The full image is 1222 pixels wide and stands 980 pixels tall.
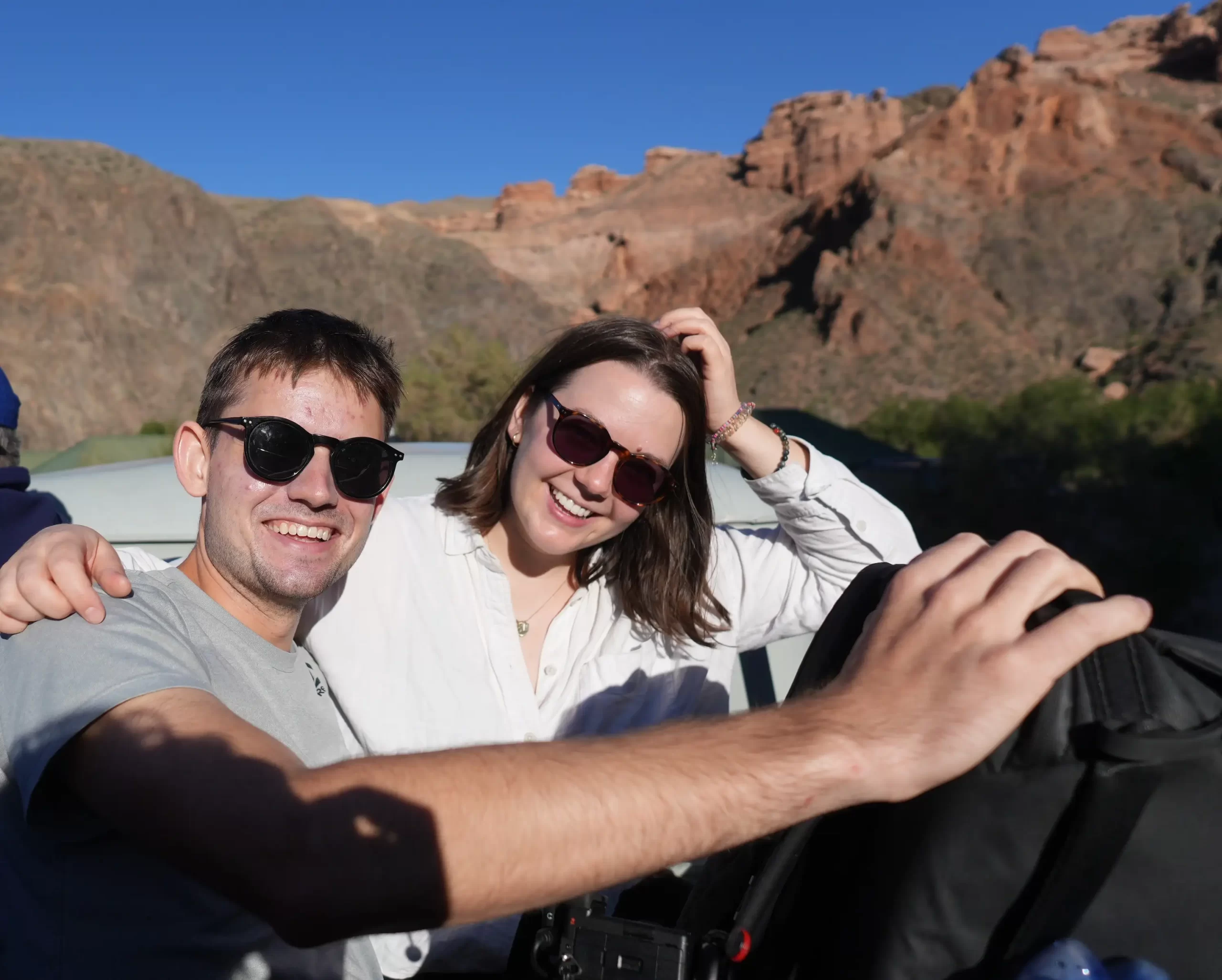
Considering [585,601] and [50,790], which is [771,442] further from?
[50,790]

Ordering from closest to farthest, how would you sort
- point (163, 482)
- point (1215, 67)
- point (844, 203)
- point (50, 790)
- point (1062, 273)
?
1. point (50, 790)
2. point (163, 482)
3. point (1062, 273)
4. point (844, 203)
5. point (1215, 67)

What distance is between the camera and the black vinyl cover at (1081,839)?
0.84m

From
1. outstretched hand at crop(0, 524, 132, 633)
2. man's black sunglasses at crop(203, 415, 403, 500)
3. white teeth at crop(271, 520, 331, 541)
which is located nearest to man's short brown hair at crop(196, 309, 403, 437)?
man's black sunglasses at crop(203, 415, 403, 500)

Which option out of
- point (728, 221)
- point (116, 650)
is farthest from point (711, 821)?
point (728, 221)

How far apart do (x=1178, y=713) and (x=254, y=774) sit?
2.82 feet

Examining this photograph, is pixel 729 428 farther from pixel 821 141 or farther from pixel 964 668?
pixel 821 141

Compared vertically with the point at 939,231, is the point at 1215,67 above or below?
above

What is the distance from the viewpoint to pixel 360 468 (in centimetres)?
166

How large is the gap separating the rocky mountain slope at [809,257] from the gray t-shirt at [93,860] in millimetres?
26179

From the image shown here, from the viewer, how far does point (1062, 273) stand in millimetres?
43406

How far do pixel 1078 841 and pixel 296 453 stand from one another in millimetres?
1274

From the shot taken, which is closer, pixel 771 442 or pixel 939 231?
pixel 771 442

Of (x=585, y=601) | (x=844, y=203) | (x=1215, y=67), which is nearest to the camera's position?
(x=585, y=601)

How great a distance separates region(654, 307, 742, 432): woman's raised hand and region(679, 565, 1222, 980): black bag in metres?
1.21
